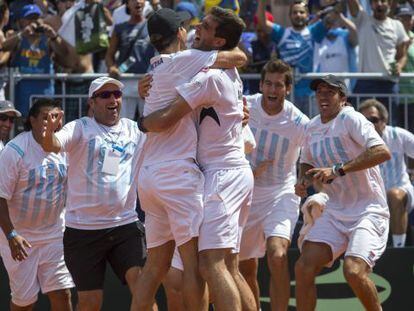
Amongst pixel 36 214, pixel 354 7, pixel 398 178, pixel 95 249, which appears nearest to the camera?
pixel 95 249

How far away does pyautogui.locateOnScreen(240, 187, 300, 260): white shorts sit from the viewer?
10680 millimetres

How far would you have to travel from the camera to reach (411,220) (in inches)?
500

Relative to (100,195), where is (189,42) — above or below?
above

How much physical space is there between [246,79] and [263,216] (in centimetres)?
225

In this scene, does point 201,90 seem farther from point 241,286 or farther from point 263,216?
point 263,216

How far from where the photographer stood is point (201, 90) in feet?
25.0

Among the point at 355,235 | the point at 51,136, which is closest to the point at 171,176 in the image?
the point at 51,136

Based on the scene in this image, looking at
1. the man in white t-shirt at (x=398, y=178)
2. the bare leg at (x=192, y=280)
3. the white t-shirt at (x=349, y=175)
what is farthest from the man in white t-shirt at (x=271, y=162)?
the bare leg at (x=192, y=280)

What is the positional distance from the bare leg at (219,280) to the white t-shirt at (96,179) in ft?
7.89

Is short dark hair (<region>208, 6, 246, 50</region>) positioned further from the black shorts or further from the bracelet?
the bracelet

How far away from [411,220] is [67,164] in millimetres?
4451

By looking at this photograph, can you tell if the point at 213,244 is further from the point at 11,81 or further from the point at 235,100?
the point at 11,81

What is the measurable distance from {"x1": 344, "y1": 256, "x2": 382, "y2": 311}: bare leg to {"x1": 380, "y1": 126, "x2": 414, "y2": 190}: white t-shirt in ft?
9.95

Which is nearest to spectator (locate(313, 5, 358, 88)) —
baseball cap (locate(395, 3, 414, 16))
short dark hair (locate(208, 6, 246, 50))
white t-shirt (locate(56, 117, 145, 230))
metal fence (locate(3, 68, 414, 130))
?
baseball cap (locate(395, 3, 414, 16))
